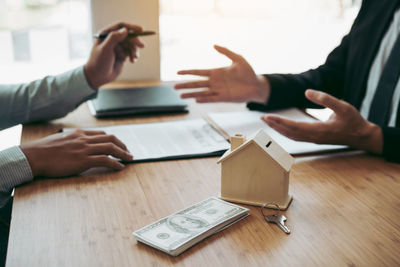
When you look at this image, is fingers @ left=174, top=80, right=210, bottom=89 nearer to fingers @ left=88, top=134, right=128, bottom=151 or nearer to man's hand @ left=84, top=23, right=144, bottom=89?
man's hand @ left=84, top=23, right=144, bottom=89

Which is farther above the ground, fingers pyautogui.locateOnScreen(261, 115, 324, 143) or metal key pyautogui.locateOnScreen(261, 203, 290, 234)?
fingers pyautogui.locateOnScreen(261, 115, 324, 143)

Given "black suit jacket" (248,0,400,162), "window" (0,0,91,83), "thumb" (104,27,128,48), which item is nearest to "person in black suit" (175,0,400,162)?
"black suit jacket" (248,0,400,162)

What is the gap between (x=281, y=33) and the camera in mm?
3113

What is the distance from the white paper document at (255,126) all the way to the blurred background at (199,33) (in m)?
1.21

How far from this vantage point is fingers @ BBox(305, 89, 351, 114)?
3.35ft

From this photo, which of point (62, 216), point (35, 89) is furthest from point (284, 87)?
point (62, 216)

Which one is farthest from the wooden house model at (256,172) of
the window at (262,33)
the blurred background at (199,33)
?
the window at (262,33)


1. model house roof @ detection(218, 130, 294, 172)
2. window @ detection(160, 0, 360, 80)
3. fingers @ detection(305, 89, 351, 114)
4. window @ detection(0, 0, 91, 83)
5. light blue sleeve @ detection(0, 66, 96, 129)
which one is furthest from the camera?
window @ detection(160, 0, 360, 80)

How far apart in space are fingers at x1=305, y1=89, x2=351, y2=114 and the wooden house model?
265 millimetres

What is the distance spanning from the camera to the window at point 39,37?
232cm

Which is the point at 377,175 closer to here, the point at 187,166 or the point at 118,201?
the point at 187,166

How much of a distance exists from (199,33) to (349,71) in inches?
63.8

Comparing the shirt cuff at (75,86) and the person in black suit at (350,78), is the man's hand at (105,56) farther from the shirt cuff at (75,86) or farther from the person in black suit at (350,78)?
the person in black suit at (350,78)

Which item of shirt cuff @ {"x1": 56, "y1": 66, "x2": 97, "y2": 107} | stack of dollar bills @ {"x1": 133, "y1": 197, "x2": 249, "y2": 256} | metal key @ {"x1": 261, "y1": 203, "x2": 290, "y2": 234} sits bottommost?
metal key @ {"x1": 261, "y1": 203, "x2": 290, "y2": 234}
